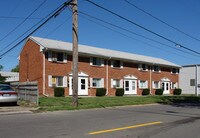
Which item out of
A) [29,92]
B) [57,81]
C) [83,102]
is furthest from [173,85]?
[29,92]

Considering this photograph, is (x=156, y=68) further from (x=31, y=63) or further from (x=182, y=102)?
(x=31, y=63)

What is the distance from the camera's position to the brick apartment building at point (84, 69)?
30.4m

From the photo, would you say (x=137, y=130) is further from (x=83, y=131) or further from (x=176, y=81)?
(x=176, y=81)

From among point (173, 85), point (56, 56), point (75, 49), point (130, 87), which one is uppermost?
point (56, 56)

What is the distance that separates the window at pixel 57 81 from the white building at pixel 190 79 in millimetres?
31330

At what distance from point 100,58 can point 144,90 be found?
947cm

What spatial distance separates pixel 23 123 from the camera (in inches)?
438

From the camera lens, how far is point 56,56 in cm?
3105

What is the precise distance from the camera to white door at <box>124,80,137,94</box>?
39.7 meters

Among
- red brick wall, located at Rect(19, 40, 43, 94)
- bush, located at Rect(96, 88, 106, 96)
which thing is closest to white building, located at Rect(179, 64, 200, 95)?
bush, located at Rect(96, 88, 106, 96)

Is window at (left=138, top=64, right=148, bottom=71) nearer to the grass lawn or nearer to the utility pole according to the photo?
the grass lawn

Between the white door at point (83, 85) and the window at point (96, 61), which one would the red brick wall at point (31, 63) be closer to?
the white door at point (83, 85)

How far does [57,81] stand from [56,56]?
2.54m

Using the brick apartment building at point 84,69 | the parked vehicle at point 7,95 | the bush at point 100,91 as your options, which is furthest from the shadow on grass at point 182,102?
the parked vehicle at point 7,95
